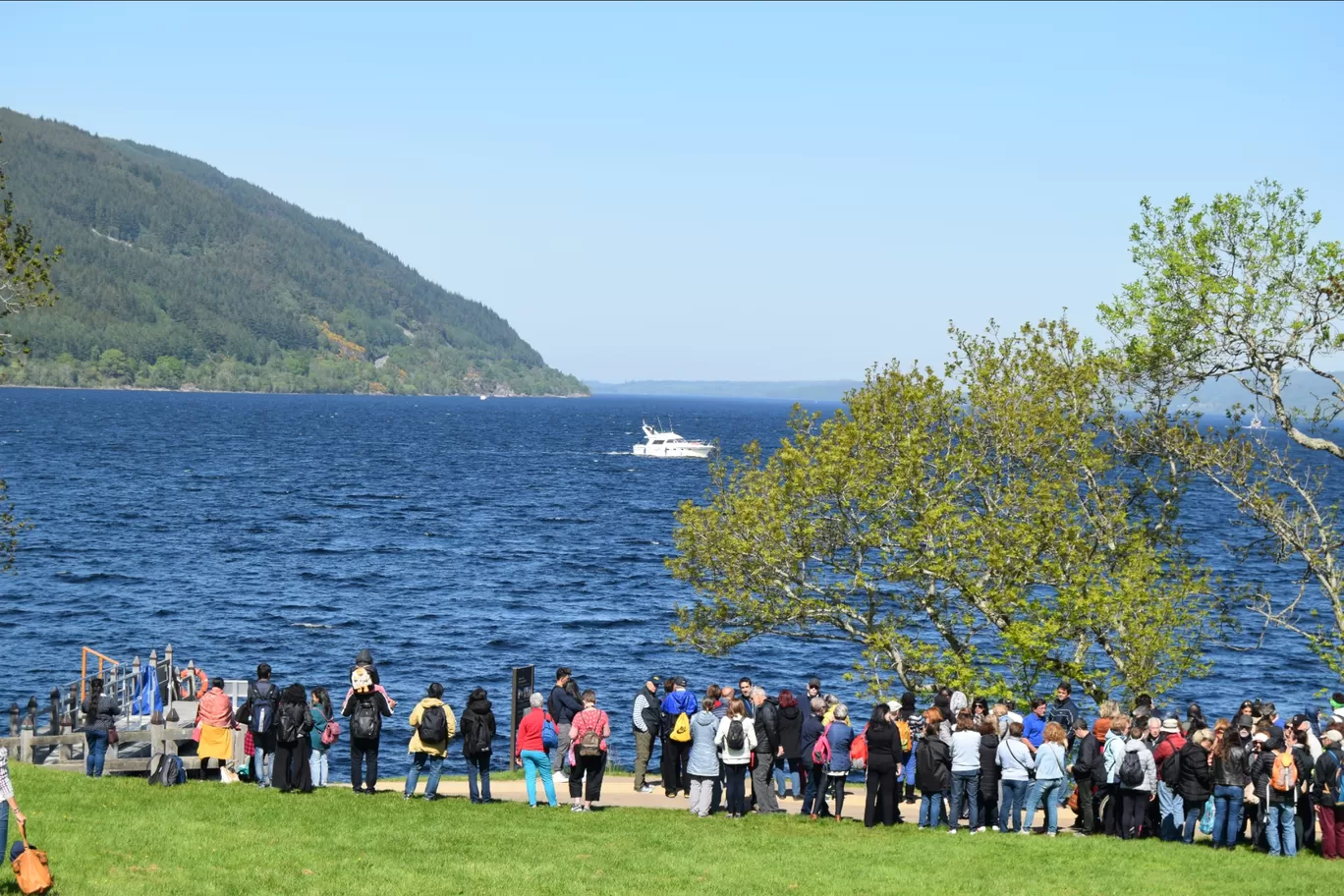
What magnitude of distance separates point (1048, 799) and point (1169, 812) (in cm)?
174

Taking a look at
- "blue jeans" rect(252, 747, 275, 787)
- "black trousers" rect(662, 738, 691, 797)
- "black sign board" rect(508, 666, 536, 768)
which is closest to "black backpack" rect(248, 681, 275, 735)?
"blue jeans" rect(252, 747, 275, 787)

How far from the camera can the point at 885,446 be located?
31.8 metres

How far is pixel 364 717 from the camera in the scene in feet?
73.0

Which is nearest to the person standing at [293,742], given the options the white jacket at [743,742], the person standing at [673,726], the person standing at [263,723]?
the person standing at [263,723]

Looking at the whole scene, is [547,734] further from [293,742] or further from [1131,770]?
[1131,770]

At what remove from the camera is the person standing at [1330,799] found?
19.5 metres

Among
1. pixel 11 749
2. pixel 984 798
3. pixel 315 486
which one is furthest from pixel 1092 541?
pixel 315 486

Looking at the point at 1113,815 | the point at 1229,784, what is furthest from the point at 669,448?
the point at 1229,784

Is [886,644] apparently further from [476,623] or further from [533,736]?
[476,623]

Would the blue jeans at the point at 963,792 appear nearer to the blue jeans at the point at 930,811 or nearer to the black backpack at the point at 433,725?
the blue jeans at the point at 930,811

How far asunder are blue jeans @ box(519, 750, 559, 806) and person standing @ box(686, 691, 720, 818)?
220cm

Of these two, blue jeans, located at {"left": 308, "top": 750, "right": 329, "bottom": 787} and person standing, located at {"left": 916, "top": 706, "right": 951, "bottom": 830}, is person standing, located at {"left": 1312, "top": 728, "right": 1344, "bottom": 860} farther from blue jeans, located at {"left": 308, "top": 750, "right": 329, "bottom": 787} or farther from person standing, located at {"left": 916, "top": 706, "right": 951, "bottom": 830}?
blue jeans, located at {"left": 308, "top": 750, "right": 329, "bottom": 787}

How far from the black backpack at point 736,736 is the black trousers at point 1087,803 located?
5130 millimetres

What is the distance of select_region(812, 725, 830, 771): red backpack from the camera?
73.0 ft
